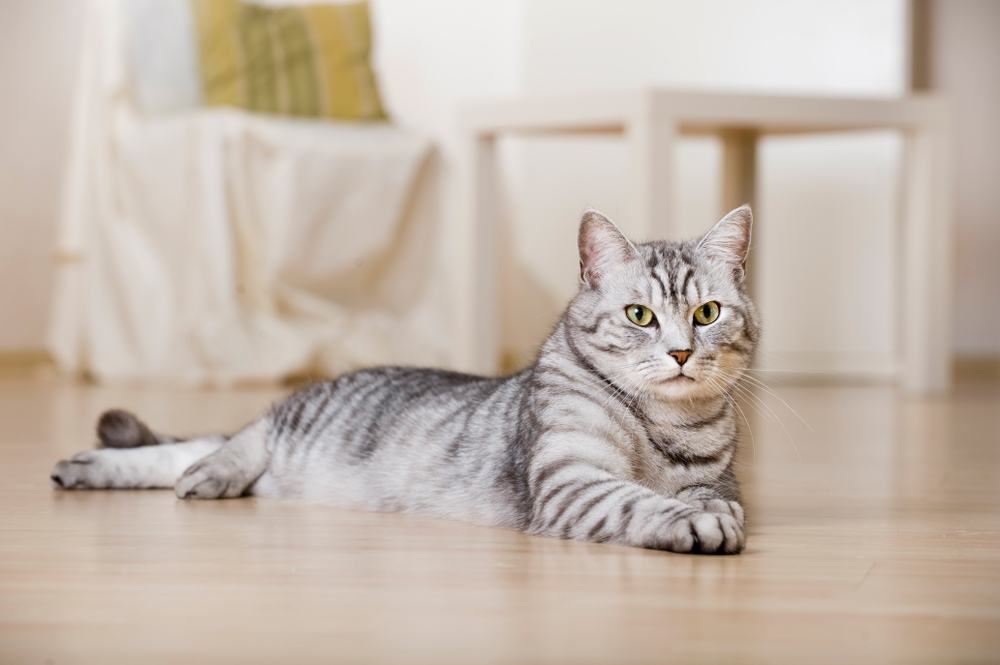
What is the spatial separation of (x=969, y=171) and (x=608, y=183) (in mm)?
1369

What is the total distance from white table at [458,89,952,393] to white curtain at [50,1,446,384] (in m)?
0.43

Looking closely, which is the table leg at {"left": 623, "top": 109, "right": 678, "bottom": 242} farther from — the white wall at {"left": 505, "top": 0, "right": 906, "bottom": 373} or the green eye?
the green eye

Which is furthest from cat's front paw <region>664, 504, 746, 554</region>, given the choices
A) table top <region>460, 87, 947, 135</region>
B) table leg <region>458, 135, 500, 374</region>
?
table leg <region>458, 135, 500, 374</region>

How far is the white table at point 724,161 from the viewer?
326cm

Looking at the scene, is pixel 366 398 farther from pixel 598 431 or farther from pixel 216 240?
pixel 216 240

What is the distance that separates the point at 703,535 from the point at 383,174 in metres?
2.95

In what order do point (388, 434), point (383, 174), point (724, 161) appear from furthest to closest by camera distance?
point (383, 174), point (724, 161), point (388, 434)

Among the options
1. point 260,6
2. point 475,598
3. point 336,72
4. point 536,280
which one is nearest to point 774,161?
point 536,280

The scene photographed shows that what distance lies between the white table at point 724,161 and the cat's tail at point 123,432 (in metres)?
1.47

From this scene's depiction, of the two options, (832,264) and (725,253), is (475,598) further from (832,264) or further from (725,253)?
(832,264)

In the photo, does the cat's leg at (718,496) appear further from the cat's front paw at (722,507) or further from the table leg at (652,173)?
the table leg at (652,173)

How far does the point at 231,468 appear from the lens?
193 centimetres

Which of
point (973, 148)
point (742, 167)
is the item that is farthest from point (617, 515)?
point (973, 148)

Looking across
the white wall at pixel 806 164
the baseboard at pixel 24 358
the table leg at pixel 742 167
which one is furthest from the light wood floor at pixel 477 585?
the baseboard at pixel 24 358
